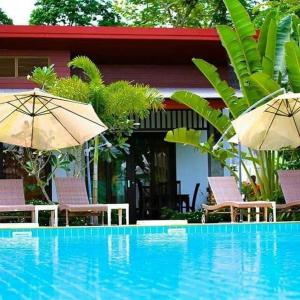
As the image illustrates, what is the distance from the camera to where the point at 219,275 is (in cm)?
660

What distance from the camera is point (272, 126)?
14.4m

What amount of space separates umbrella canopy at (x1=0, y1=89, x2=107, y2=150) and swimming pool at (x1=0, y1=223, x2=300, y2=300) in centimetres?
215

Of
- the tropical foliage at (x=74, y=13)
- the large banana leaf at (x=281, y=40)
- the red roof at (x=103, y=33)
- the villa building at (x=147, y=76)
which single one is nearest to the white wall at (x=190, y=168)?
the villa building at (x=147, y=76)

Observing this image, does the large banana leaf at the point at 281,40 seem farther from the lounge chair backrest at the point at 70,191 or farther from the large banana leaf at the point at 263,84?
the lounge chair backrest at the point at 70,191

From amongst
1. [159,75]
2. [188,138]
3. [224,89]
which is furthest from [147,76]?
[188,138]

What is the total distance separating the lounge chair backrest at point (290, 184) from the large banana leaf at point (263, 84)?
6.00 ft

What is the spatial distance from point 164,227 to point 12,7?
27.4 metres

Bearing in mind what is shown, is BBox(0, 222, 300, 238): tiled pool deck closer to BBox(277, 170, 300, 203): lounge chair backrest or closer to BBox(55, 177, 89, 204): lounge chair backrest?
BBox(277, 170, 300, 203): lounge chair backrest

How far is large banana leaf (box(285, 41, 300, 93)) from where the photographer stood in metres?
14.0

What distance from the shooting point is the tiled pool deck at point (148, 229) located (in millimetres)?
12086

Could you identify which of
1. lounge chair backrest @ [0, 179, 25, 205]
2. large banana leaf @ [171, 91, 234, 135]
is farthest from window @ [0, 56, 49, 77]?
large banana leaf @ [171, 91, 234, 135]

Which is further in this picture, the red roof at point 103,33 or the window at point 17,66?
A: the window at point 17,66

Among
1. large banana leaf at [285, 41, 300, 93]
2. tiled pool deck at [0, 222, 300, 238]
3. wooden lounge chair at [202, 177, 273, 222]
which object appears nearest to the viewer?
tiled pool deck at [0, 222, 300, 238]

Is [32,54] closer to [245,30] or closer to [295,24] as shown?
[245,30]
